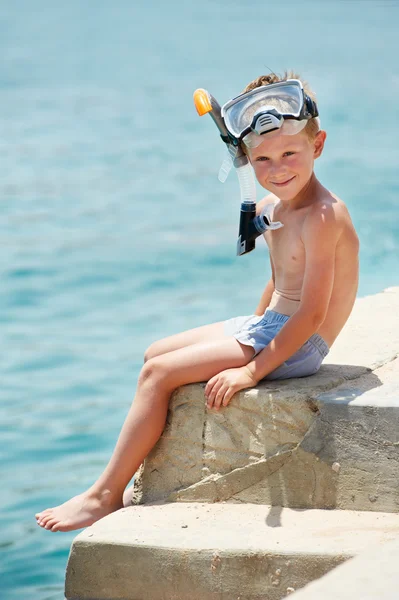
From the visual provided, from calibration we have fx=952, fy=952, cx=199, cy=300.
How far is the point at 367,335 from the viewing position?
389 centimetres

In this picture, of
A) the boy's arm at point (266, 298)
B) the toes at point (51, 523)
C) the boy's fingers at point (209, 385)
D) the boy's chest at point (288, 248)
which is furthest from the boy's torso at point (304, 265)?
the toes at point (51, 523)

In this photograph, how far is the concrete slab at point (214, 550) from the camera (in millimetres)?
2756

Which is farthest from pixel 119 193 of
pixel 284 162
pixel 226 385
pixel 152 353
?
pixel 226 385

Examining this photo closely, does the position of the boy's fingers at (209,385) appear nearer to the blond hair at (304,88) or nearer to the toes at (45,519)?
the toes at (45,519)

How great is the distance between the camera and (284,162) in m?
3.21

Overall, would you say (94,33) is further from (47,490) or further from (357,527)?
(357,527)

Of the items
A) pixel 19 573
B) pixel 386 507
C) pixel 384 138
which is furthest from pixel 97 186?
pixel 386 507

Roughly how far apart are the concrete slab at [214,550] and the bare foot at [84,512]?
0.16m

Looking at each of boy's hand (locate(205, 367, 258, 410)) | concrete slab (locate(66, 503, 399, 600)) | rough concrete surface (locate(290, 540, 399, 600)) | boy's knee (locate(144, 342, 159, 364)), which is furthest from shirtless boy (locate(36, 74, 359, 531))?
rough concrete surface (locate(290, 540, 399, 600))

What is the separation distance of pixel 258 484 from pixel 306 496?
0.16m

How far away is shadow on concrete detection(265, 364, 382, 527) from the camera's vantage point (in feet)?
9.67

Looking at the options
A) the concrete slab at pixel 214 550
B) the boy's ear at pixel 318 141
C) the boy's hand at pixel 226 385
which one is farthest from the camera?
the boy's ear at pixel 318 141

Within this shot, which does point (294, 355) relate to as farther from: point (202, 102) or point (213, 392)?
point (202, 102)

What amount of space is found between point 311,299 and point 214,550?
85cm
